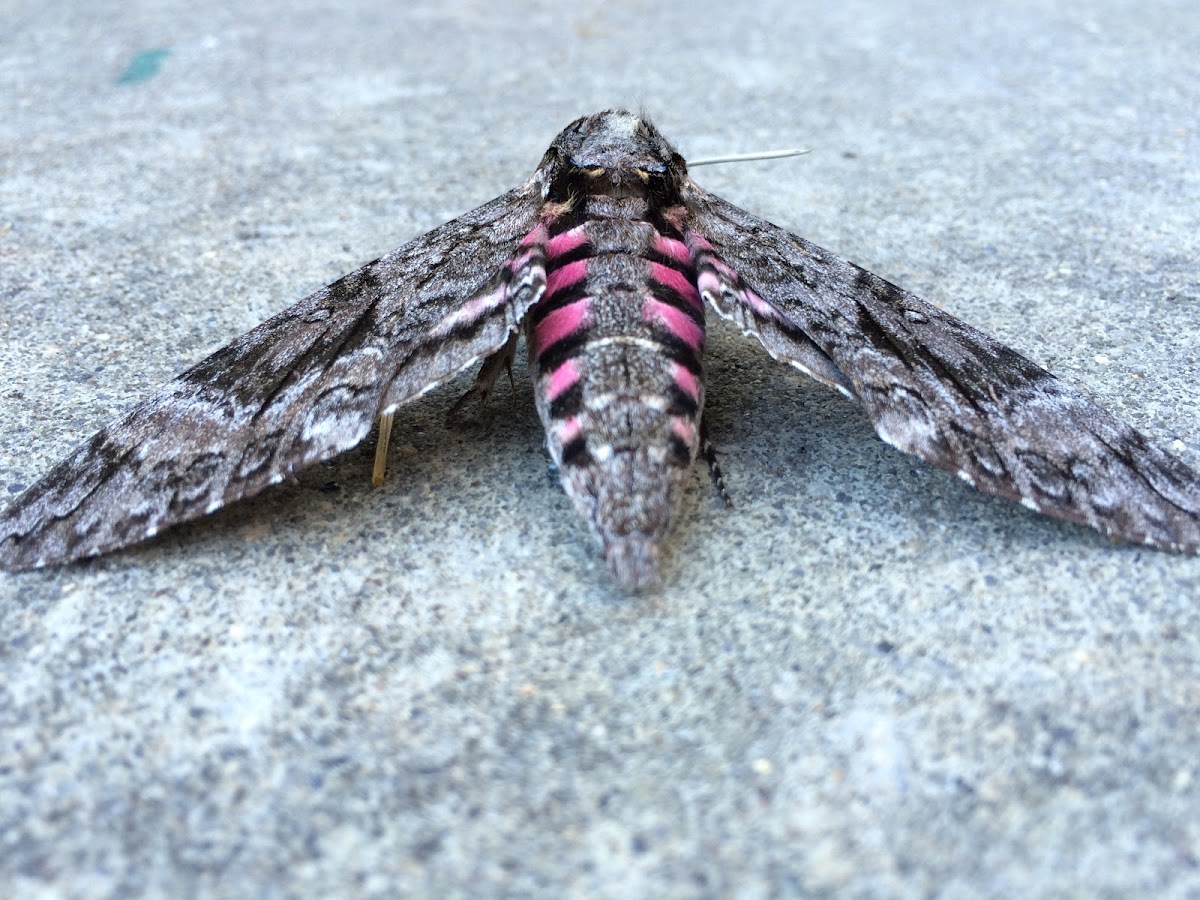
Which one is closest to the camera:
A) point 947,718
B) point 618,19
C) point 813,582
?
point 947,718

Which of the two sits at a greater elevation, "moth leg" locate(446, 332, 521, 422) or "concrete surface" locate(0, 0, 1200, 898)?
"moth leg" locate(446, 332, 521, 422)

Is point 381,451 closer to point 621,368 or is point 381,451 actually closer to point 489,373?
point 489,373

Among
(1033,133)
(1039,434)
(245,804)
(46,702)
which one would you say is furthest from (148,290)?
(1033,133)

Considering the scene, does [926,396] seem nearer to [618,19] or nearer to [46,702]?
[46,702]

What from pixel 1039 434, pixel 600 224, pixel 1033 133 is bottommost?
pixel 1033 133

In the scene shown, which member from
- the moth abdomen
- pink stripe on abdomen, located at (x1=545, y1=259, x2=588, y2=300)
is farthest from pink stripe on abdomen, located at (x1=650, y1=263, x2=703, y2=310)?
pink stripe on abdomen, located at (x1=545, y1=259, x2=588, y2=300)

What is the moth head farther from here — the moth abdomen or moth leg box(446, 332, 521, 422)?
moth leg box(446, 332, 521, 422)
